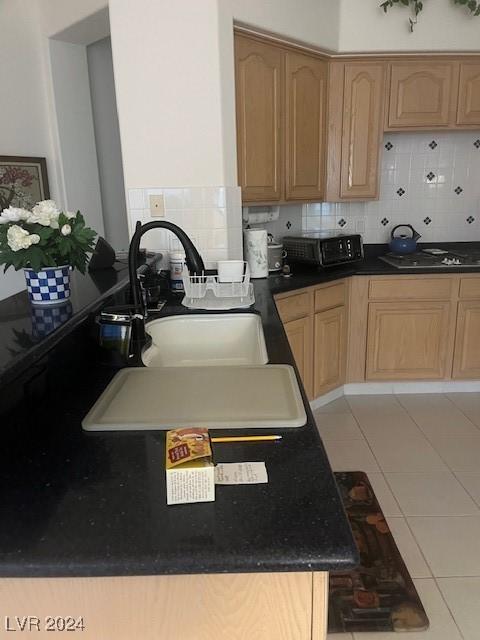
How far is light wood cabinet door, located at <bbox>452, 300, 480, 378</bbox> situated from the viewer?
10.2 feet

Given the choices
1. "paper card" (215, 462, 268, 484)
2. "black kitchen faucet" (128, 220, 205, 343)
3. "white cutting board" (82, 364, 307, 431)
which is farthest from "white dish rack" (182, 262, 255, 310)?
"paper card" (215, 462, 268, 484)

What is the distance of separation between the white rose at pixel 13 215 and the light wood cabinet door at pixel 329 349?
76.0 inches

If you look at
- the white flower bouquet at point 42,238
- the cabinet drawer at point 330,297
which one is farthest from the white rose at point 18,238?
the cabinet drawer at point 330,297

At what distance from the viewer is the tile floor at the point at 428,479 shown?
1.61 m

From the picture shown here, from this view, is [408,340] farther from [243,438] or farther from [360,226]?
[243,438]

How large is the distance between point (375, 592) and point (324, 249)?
1846 millimetres

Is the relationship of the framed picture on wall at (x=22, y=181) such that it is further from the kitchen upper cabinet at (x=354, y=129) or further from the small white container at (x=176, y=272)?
the kitchen upper cabinet at (x=354, y=129)

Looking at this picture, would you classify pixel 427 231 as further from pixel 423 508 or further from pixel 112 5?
pixel 112 5

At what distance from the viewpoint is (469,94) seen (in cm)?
308

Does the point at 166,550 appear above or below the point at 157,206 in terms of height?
below

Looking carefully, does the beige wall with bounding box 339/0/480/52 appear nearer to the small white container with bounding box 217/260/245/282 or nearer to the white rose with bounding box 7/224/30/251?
the small white container with bounding box 217/260/245/282

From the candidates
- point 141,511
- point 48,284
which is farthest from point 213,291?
point 141,511

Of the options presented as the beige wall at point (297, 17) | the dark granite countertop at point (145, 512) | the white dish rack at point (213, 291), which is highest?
the beige wall at point (297, 17)

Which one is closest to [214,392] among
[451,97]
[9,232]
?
[9,232]
